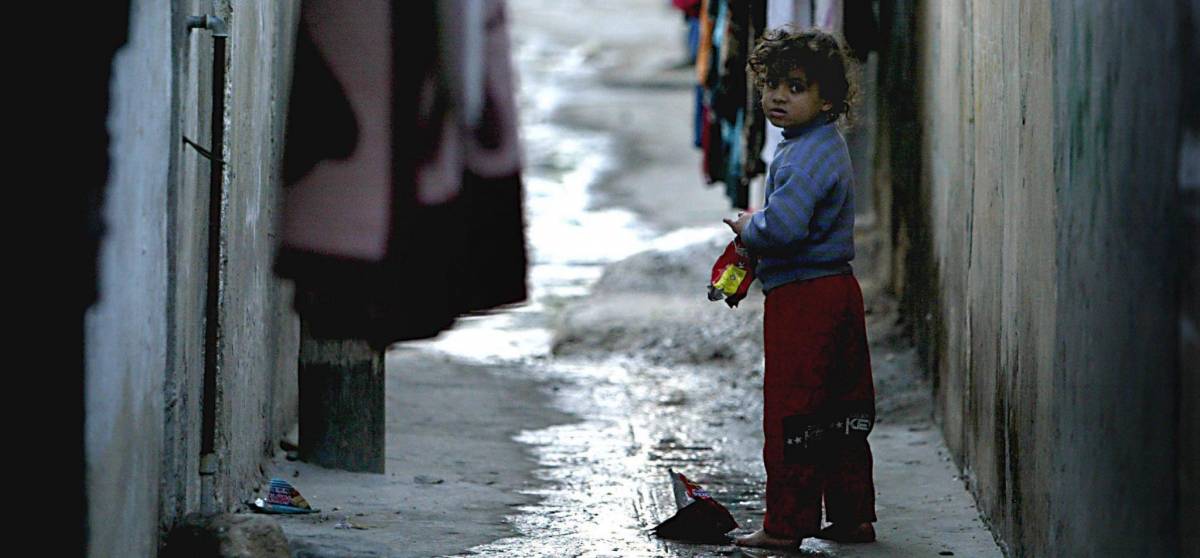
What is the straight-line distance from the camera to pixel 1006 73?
14.5 ft

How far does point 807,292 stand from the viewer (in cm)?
447

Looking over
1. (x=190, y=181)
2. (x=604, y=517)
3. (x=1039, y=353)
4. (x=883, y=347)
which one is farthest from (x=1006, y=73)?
(x=883, y=347)

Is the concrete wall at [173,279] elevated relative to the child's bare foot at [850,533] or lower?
elevated

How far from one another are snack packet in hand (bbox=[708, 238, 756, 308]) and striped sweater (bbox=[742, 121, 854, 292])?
4 centimetres

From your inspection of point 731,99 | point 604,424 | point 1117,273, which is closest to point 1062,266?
point 1117,273

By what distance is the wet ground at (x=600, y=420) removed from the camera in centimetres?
468

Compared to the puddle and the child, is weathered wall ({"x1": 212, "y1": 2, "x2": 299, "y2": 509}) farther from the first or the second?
the child

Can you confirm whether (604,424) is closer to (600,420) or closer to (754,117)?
(600,420)

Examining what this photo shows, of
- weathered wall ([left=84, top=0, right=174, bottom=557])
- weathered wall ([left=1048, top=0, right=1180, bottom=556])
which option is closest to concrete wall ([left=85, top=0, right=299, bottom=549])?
weathered wall ([left=84, top=0, right=174, bottom=557])

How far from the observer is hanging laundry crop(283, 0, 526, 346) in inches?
154

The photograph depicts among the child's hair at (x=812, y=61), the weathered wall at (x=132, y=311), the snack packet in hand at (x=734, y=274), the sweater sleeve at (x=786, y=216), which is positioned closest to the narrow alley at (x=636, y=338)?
the weathered wall at (x=132, y=311)

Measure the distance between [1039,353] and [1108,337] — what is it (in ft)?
2.35

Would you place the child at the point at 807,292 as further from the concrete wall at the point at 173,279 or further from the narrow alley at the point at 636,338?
the concrete wall at the point at 173,279

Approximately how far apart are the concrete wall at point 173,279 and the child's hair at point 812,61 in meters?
1.25
